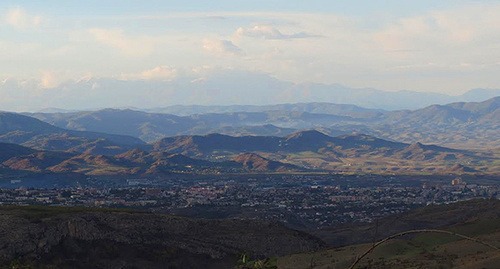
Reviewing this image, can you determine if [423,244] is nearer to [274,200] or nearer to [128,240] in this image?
[128,240]

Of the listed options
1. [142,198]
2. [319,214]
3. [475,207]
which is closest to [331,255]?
[475,207]

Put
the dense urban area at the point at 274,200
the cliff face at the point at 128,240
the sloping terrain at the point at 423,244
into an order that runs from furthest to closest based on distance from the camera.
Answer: the dense urban area at the point at 274,200 → the cliff face at the point at 128,240 → the sloping terrain at the point at 423,244

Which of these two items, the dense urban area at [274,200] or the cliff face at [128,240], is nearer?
the cliff face at [128,240]

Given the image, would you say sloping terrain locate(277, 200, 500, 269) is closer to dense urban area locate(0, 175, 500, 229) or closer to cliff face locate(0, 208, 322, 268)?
cliff face locate(0, 208, 322, 268)

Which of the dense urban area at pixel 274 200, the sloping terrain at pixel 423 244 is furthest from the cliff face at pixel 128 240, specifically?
the dense urban area at pixel 274 200

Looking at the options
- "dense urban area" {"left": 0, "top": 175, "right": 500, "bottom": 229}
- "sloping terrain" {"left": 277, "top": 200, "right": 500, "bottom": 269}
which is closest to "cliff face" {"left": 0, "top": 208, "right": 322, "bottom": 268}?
"sloping terrain" {"left": 277, "top": 200, "right": 500, "bottom": 269}

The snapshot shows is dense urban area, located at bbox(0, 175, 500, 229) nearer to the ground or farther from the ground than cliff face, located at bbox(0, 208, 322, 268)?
nearer to the ground

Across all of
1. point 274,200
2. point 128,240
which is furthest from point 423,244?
point 274,200

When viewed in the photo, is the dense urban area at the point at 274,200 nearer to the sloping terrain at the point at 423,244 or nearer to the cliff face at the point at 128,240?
the sloping terrain at the point at 423,244
